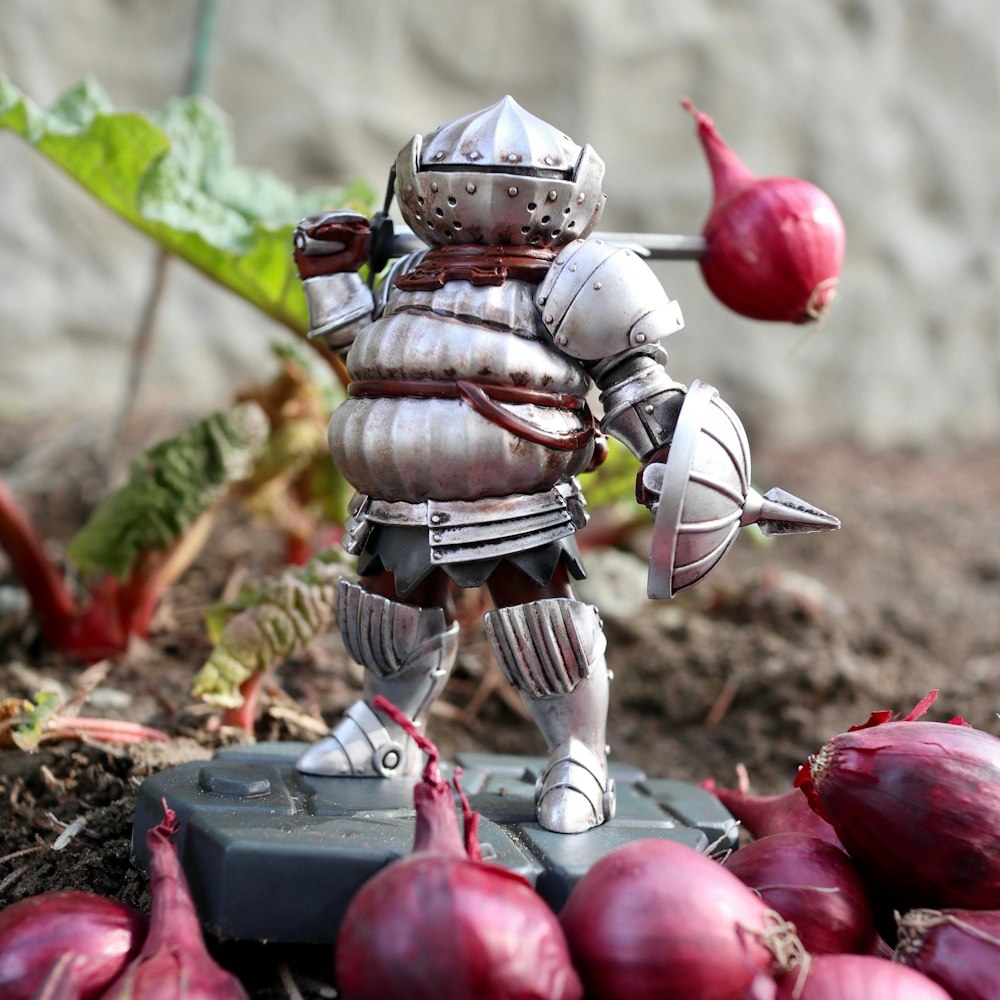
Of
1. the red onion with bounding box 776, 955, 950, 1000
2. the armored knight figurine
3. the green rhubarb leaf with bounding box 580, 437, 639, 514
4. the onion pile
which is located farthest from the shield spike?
the green rhubarb leaf with bounding box 580, 437, 639, 514

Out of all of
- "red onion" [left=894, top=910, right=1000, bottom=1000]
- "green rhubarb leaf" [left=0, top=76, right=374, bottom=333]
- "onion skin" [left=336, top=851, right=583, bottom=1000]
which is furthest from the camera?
"green rhubarb leaf" [left=0, top=76, right=374, bottom=333]

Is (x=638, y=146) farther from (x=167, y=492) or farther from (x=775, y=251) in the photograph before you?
(x=775, y=251)

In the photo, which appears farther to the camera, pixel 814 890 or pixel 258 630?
pixel 258 630

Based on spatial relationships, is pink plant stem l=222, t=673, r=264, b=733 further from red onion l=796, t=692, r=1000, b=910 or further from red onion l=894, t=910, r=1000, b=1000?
red onion l=894, t=910, r=1000, b=1000

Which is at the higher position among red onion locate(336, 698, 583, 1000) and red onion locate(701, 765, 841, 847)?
red onion locate(336, 698, 583, 1000)

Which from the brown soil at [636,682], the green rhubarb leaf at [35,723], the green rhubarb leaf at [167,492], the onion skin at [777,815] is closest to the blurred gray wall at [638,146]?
the brown soil at [636,682]

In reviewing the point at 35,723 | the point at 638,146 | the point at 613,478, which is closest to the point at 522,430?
the point at 35,723

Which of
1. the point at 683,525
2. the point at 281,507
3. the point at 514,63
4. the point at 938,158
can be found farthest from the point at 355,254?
the point at 938,158

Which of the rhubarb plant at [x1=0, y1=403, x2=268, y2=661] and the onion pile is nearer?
the onion pile
